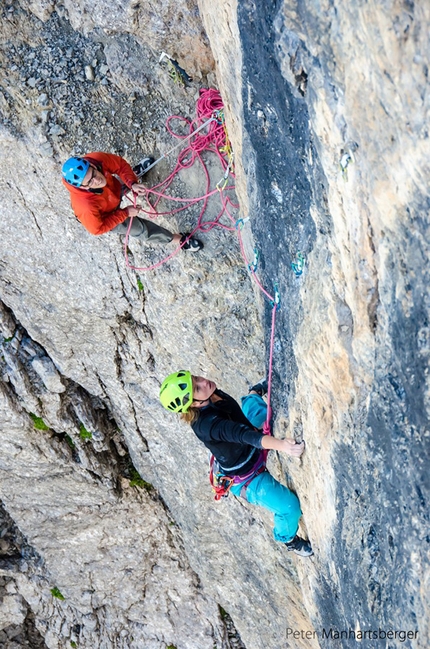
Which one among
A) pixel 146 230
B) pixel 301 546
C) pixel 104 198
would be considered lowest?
pixel 301 546

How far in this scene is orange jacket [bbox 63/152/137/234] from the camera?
5855 mm

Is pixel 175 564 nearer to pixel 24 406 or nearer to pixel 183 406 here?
pixel 24 406

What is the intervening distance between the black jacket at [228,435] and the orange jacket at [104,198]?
2.04 meters

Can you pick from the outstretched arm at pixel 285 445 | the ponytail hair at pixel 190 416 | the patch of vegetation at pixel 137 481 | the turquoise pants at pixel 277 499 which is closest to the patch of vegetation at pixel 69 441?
the patch of vegetation at pixel 137 481

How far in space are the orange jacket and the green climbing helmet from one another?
6.04ft

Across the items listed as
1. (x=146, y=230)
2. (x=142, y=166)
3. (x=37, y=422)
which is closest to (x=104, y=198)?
(x=146, y=230)

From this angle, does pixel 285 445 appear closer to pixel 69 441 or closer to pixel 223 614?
pixel 69 441

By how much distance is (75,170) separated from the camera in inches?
217

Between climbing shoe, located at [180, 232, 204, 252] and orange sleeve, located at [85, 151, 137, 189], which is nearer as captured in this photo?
orange sleeve, located at [85, 151, 137, 189]

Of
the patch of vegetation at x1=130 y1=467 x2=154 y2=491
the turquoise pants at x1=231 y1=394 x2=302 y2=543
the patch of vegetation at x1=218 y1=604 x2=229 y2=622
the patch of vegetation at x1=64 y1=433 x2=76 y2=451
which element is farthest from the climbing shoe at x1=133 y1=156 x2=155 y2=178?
the patch of vegetation at x1=218 y1=604 x2=229 y2=622

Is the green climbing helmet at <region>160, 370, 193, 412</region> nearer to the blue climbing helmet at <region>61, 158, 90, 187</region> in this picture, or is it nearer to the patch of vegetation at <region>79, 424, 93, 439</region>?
the blue climbing helmet at <region>61, 158, 90, 187</region>

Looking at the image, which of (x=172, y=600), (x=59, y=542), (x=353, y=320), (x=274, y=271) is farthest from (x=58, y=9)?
(x=172, y=600)

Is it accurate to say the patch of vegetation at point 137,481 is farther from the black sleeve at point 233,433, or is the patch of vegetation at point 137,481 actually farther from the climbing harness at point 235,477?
the black sleeve at point 233,433

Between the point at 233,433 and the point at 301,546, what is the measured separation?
4.56 feet
